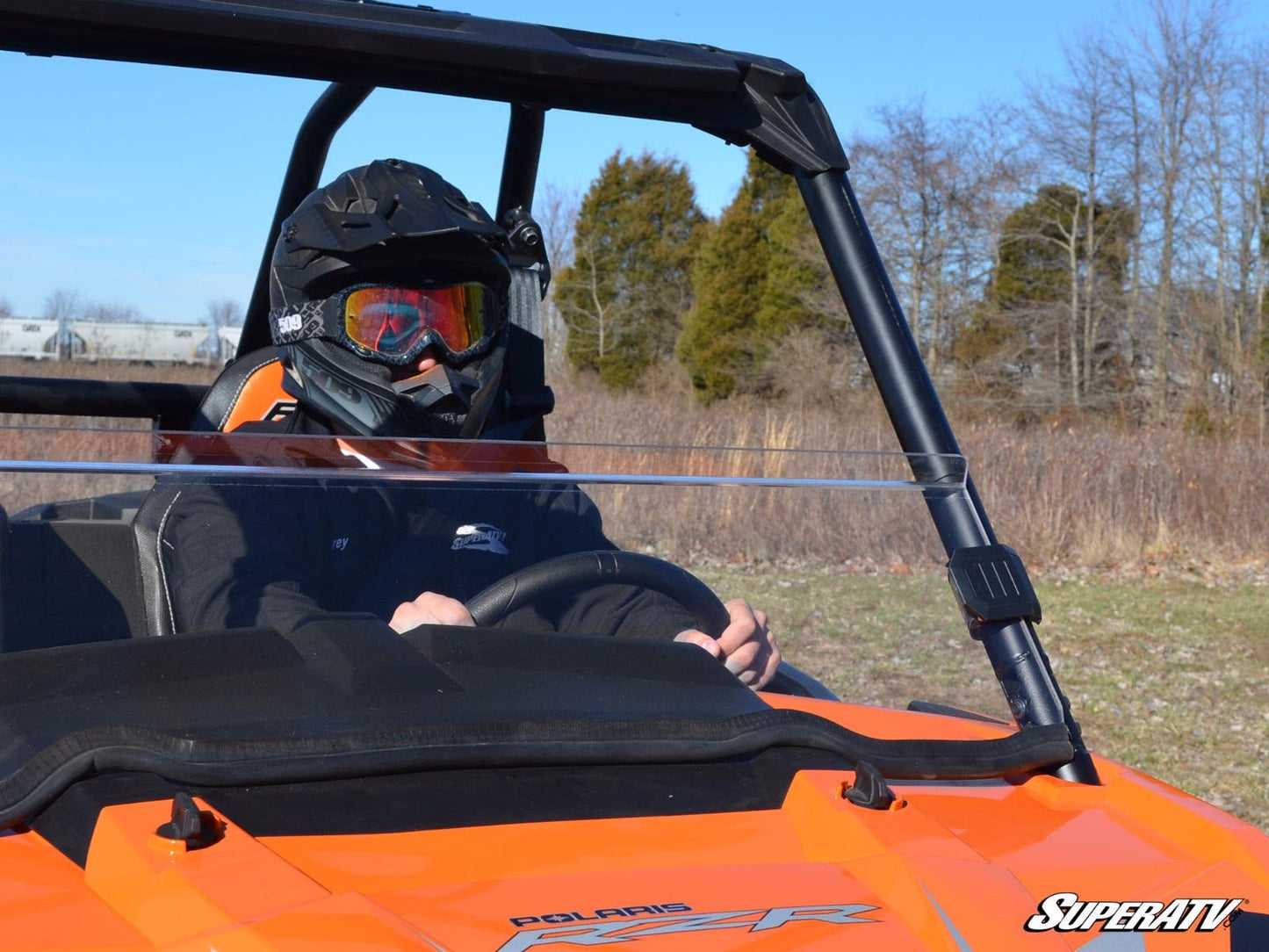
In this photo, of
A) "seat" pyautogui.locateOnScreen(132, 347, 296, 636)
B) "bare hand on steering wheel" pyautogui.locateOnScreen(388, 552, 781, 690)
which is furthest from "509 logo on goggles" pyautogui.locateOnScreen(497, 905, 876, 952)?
"seat" pyautogui.locateOnScreen(132, 347, 296, 636)

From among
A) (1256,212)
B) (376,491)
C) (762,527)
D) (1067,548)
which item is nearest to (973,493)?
(762,527)

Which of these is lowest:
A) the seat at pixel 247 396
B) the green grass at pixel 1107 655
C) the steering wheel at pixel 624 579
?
the green grass at pixel 1107 655

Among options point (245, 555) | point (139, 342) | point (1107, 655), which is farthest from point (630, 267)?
point (245, 555)

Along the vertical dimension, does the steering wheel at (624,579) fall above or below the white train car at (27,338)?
below

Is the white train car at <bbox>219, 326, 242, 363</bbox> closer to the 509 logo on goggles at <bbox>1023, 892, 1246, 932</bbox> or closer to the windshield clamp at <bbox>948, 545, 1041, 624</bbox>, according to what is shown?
the windshield clamp at <bbox>948, 545, 1041, 624</bbox>

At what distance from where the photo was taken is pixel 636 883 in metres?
0.93

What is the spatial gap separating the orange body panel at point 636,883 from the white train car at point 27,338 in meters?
3.02

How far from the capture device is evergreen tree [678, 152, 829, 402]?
86.2ft

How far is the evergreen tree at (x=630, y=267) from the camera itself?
30344 mm

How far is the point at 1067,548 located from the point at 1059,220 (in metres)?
14.8

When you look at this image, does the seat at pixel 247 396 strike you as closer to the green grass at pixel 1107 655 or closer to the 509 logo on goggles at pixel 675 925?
the green grass at pixel 1107 655

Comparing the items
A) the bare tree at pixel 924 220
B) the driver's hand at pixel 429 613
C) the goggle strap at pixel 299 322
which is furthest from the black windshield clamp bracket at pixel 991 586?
the bare tree at pixel 924 220

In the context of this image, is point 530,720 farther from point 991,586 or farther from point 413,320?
point 413,320

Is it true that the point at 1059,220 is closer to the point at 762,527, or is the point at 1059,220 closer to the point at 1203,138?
the point at 1203,138
